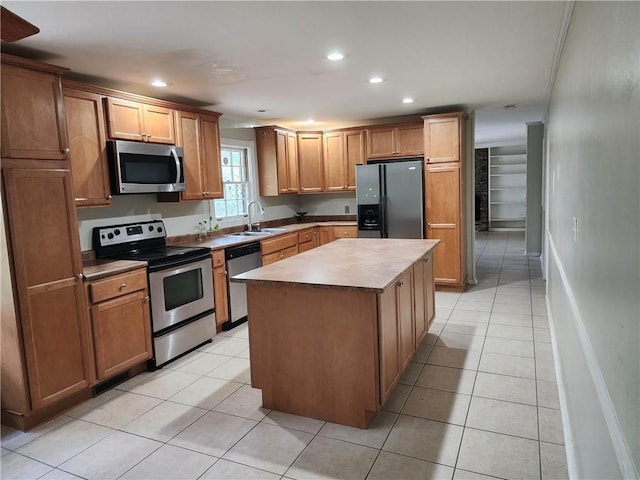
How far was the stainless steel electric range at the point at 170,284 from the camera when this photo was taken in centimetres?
346

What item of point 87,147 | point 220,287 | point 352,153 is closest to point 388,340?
point 220,287

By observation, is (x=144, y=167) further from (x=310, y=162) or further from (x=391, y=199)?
(x=391, y=199)

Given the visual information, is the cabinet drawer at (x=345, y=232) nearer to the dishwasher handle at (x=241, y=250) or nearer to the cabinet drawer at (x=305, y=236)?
the cabinet drawer at (x=305, y=236)


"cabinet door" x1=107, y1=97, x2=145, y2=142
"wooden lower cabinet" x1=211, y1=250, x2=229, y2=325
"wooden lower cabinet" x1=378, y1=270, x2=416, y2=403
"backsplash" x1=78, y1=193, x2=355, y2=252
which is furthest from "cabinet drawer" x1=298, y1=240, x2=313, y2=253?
"wooden lower cabinet" x1=378, y1=270, x2=416, y2=403

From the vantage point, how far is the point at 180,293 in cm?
368

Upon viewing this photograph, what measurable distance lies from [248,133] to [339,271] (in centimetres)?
355

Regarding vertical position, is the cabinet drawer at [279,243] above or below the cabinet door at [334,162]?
below

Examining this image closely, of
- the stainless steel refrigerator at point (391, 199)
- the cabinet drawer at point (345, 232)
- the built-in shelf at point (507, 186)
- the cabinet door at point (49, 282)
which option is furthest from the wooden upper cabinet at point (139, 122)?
the built-in shelf at point (507, 186)

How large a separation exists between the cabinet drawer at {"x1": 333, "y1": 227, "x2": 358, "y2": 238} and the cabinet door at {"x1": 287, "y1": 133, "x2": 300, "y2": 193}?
82 cm

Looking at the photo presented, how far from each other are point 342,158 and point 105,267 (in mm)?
3771

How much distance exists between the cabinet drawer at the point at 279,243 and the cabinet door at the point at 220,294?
707 millimetres

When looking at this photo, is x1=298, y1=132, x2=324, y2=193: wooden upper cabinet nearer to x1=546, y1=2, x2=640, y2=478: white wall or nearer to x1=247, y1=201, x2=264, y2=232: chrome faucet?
x1=247, y1=201, x2=264, y2=232: chrome faucet

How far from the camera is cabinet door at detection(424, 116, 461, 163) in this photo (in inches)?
207

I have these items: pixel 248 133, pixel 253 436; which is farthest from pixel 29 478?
pixel 248 133
